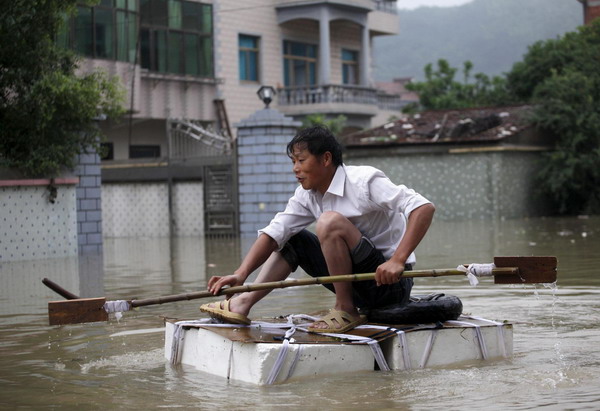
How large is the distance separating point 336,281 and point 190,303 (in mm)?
3699

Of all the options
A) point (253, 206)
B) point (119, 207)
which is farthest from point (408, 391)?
point (119, 207)

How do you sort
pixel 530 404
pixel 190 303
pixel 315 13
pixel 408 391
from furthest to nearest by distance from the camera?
pixel 315 13 < pixel 190 303 < pixel 408 391 < pixel 530 404

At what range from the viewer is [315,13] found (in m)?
31.8

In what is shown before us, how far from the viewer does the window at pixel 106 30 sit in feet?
81.9

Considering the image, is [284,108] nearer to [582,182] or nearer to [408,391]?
[582,182]

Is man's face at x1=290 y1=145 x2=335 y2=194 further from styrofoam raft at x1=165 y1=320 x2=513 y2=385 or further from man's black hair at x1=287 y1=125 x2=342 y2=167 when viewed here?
styrofoam raft at x1=165 y1=320 x2=513 y2=385

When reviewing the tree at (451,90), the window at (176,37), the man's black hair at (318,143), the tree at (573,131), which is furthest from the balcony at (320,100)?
the man's black hair at (318,143)

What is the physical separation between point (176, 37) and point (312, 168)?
23.7m

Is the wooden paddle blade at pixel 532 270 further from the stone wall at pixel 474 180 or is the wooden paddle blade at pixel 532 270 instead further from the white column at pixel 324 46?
the white column at pixel 324 46

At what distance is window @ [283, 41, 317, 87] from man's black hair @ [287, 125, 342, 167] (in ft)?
89.9

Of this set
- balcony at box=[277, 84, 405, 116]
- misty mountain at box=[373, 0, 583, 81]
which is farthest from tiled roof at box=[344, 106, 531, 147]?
misty mountain at box=[373, 0, 583, 81]

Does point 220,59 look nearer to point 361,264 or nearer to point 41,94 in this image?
point 41,94

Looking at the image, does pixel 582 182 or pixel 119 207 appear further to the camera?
pixel 582 182

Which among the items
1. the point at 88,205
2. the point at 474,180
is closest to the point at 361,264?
the point at 88,205
